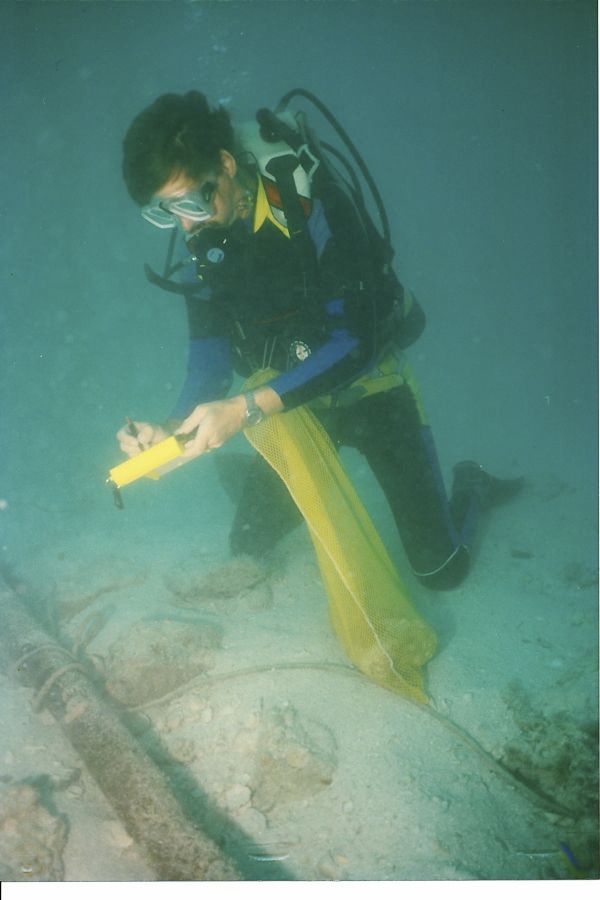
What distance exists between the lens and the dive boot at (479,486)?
504cm

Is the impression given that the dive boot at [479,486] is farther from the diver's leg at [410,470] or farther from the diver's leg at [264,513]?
the diver's leg at [264,513]

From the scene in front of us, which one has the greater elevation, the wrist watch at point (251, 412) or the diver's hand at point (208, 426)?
the diver's hand at point (208, 426)

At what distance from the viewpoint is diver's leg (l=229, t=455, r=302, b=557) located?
15.5ft

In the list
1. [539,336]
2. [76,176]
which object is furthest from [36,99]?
[539,336]

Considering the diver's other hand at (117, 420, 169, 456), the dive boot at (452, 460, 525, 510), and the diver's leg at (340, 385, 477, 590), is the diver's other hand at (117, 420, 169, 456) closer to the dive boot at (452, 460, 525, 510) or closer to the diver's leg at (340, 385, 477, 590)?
the diver's leg at (340, 385, 477, 590)

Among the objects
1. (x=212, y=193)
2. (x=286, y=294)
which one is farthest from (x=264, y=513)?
(x=212, y=193)

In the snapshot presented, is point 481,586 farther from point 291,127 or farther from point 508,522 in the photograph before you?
point 291,127

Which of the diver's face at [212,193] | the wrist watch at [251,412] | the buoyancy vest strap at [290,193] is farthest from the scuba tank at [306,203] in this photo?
the wrist watch at [251,412]

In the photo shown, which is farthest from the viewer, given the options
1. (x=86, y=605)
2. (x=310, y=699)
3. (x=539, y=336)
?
(x=539, y=336)

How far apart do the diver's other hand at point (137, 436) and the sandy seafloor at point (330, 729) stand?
4.32ft

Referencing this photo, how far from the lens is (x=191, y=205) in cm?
286

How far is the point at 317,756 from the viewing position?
95.0 inches

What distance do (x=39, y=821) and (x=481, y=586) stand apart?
359cm

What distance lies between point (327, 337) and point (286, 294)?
41 centimetres
